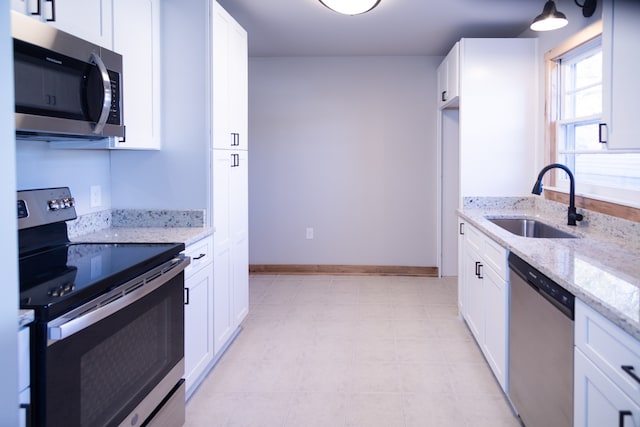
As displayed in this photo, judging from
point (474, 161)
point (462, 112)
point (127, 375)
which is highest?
point (462, 112)

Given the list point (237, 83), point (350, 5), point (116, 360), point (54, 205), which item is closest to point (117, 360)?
point (116, 360)

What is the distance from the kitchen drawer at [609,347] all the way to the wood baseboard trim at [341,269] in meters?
3.86

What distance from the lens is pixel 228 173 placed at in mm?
3197

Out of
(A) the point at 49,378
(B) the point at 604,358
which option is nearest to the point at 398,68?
(B) the point at 604,358

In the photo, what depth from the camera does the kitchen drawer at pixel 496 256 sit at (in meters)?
2.53

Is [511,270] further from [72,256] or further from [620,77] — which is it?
[72,256]

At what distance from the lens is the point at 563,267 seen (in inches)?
73.9

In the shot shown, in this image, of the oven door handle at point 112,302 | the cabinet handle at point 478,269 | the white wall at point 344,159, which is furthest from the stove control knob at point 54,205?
the white wall at point 344,159

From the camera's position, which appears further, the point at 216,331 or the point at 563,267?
the point at 216,331

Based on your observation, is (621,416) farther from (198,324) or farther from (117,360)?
(198,324)

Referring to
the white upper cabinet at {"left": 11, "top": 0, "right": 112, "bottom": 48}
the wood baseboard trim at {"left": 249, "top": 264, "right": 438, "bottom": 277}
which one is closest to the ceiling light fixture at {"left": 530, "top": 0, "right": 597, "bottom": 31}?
the white upper cabinet at {"left": 11, "top": 0, "right": 112, "bottom": 48}

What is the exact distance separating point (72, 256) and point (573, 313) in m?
1.83

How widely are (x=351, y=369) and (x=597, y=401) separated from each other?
1.74m

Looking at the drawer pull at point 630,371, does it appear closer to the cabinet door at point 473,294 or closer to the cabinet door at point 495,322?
the cabinet door at point 495,322
